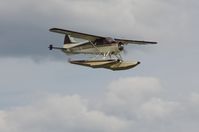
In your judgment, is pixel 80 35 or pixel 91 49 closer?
pixel 80 35

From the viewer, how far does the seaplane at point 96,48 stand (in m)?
87.8

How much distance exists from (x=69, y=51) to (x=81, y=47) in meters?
2.05

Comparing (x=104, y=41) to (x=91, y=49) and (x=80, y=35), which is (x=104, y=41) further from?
(x=80, y=35)

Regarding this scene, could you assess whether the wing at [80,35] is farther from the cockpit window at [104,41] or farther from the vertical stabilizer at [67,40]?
the vertical stabilizer at [67,40]

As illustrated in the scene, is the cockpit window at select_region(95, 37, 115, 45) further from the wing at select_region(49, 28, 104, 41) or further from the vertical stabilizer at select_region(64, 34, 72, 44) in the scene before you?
the vertical stabilizer at select_region(64, 34, 72, 44)

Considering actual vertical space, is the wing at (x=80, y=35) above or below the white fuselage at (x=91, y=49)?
above

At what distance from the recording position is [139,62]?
86.9 metres

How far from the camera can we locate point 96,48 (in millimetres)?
96688

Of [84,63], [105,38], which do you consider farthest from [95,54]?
[84,63]

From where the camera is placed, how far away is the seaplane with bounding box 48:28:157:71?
8775 cm

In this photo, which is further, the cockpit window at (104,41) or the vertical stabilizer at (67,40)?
the vertical stabilizer at (67,40)

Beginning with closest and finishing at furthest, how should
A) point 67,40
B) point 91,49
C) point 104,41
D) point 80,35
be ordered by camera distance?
point 80,35
point 104,41
point 91,49
point 67,40

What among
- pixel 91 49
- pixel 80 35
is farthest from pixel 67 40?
pixel 80 35

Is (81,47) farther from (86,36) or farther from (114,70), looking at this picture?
(114,70)
